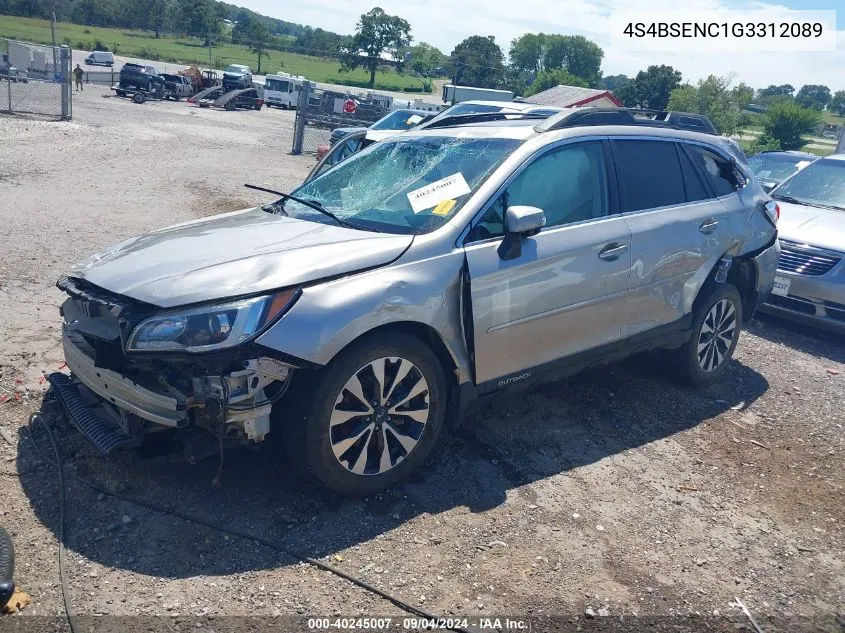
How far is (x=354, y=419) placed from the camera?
11.8ft

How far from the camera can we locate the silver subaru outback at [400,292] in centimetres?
334

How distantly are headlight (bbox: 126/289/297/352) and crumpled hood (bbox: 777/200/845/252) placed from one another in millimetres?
6298

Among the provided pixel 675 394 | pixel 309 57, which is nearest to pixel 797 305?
pixel 675 394

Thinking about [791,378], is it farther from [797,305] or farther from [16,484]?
[16,484]

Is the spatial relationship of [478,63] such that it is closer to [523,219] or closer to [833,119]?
[833,119]

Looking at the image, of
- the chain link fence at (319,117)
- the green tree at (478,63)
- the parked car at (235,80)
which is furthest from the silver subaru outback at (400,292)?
the green tree at (478,63)

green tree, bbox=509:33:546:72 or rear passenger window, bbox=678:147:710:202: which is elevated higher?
green tree, bbox=509:33:546:72

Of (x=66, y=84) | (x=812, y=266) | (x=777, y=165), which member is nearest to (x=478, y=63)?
(x=66, y=84)

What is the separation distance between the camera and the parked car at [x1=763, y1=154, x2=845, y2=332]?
23.6ft

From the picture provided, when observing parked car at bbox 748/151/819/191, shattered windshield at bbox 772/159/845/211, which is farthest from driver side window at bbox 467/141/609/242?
parked car at bbox 748/151/819/191

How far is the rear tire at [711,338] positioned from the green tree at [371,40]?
9303 cm

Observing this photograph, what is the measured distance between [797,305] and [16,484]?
704 cm

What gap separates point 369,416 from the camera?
3615 mm

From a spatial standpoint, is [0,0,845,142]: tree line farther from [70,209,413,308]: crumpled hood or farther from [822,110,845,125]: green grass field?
[70,209,413,308]: crumpled hood
